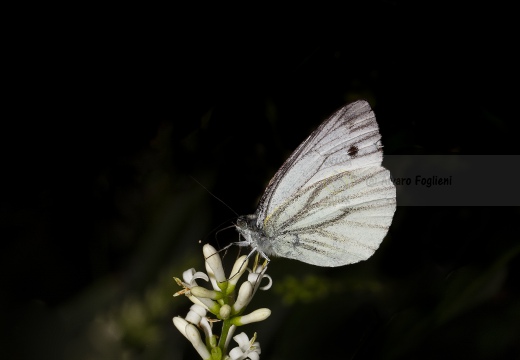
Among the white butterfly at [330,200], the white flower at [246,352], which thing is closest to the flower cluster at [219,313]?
the white flower at [246,352]

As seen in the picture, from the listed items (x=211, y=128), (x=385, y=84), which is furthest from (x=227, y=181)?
(x=385, y=84)

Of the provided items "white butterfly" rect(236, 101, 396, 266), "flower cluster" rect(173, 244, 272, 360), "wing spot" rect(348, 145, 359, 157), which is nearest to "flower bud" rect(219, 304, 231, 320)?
"flower cluster" rect(173, 244, 272, 360)

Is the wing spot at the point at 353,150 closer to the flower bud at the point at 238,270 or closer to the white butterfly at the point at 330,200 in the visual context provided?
the white butterfly at the point at 330,200

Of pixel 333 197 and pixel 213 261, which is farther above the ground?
pixel 213 261

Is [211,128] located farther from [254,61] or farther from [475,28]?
[475,28]

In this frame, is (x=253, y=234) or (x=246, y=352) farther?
(x=253, y=234)

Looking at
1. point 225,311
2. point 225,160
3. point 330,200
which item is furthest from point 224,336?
point 225,160

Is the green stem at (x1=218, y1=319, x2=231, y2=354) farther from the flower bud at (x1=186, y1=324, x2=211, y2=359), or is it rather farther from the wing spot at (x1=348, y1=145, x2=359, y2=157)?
the wing spot at (x1=348, y1=145, x2=359, y2=157)

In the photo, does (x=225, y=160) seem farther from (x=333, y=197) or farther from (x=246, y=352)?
(x=246, y=352)
